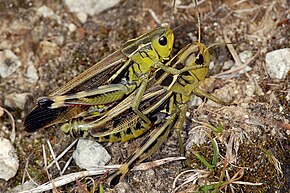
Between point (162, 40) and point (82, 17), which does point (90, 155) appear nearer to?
point (162, 40)

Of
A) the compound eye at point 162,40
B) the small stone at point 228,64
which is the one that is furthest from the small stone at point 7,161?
the small stone at point 228,64

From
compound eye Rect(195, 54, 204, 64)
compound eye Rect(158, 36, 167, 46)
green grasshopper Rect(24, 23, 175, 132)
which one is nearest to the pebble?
green grasshopper Rect(24, 23, 175, 132)

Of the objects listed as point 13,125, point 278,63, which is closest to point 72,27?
Answer: point 13,125

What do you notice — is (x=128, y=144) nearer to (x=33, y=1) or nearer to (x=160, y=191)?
(x=160, y=191)

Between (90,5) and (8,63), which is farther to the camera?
(90,5)

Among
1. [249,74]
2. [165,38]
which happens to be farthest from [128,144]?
[249,74]

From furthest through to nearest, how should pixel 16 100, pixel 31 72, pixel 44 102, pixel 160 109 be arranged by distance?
pixel 31 72
pixel 16 100
pixel 160 109
pixel 44 102
